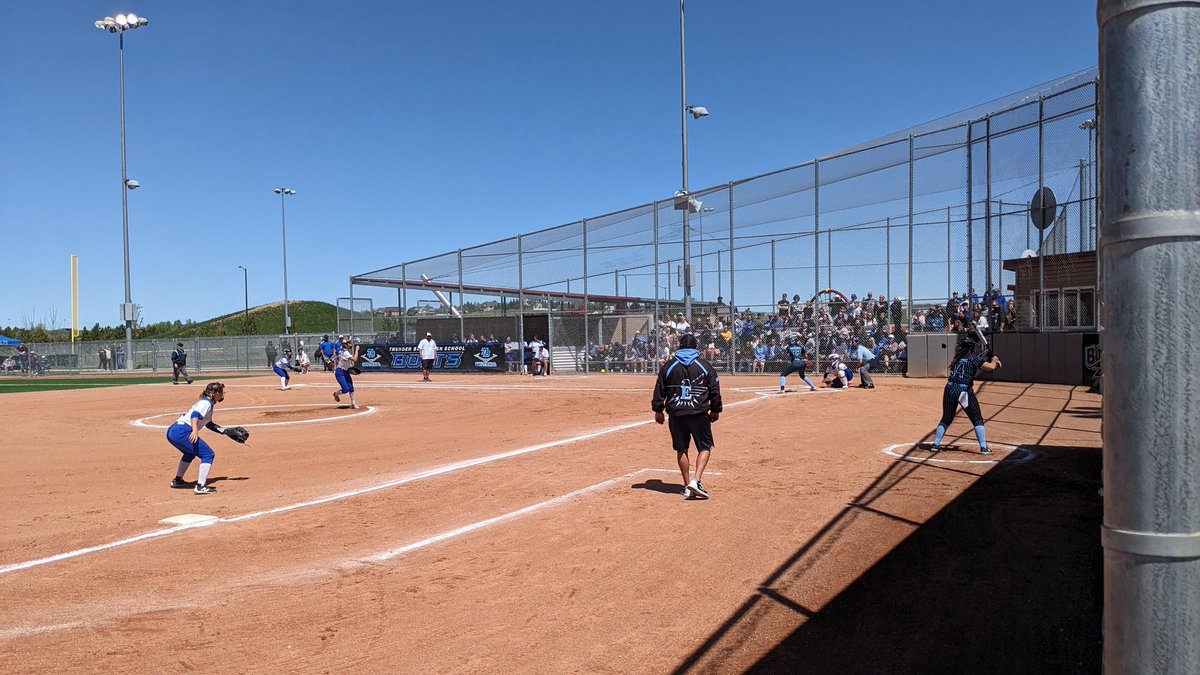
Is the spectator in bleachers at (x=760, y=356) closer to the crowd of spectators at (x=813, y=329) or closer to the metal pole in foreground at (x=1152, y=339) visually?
the crowd of spectators at (x=813, y=329)

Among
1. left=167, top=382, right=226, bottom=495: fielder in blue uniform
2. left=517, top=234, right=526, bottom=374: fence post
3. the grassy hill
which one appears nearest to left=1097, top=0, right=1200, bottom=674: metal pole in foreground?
left=167, top=382, right=226, bottom=495: fielder in blue uniform

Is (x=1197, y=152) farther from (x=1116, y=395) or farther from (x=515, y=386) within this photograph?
(x=515, y=386)

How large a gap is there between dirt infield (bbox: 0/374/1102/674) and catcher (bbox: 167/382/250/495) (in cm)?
29

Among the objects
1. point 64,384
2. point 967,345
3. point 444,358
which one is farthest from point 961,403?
point 64,384

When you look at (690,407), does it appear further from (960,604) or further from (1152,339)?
(1152,339)

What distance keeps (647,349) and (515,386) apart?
7227 mm

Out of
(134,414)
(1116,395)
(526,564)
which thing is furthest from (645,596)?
(134,414)

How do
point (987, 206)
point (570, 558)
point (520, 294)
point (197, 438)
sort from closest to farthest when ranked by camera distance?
point (570, 558), point (197, 438), point (987, 206), point (520, 294)

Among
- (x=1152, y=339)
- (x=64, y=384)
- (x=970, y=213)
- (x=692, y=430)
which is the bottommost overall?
(x=64, y=384)

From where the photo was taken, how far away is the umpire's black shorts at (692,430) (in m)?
9.16

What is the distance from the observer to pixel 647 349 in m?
33.5

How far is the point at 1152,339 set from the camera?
6.01ft

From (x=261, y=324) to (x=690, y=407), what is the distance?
106 meters

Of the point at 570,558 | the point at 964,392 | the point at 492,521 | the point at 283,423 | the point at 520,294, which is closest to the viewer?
the point at 570,558
